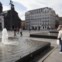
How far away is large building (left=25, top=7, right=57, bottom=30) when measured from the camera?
13720 cm

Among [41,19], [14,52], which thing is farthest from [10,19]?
[14,52]

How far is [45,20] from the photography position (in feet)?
452

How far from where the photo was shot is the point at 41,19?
459 feet

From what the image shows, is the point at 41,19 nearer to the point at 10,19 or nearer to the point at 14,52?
the point at 10,19

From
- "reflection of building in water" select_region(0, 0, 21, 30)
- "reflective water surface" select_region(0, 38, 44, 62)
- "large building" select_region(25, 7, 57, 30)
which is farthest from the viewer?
"large building" select_region(25, 7, 57, 30)

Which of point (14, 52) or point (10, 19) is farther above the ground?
point (10, 19)

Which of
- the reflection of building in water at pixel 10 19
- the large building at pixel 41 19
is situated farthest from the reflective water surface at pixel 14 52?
the large building at pixel 41 19

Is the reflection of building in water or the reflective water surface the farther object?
the reflection of building in water

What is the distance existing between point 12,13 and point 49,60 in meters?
105

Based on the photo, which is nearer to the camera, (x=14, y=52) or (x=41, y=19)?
(x=14, y=52)

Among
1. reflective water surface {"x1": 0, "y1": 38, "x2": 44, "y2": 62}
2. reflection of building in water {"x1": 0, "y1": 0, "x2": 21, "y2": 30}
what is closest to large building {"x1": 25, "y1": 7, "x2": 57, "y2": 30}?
reflection of building in water {"x1": 0, "y1": 0, "x2": 21, "y2": 30}

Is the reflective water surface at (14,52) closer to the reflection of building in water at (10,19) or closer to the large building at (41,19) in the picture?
the reflection of building in water at (10,19)

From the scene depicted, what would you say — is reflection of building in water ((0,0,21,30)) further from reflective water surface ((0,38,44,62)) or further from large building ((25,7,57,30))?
reflective water surface ((0,38,44,62))

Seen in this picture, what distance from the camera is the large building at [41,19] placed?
137 m
